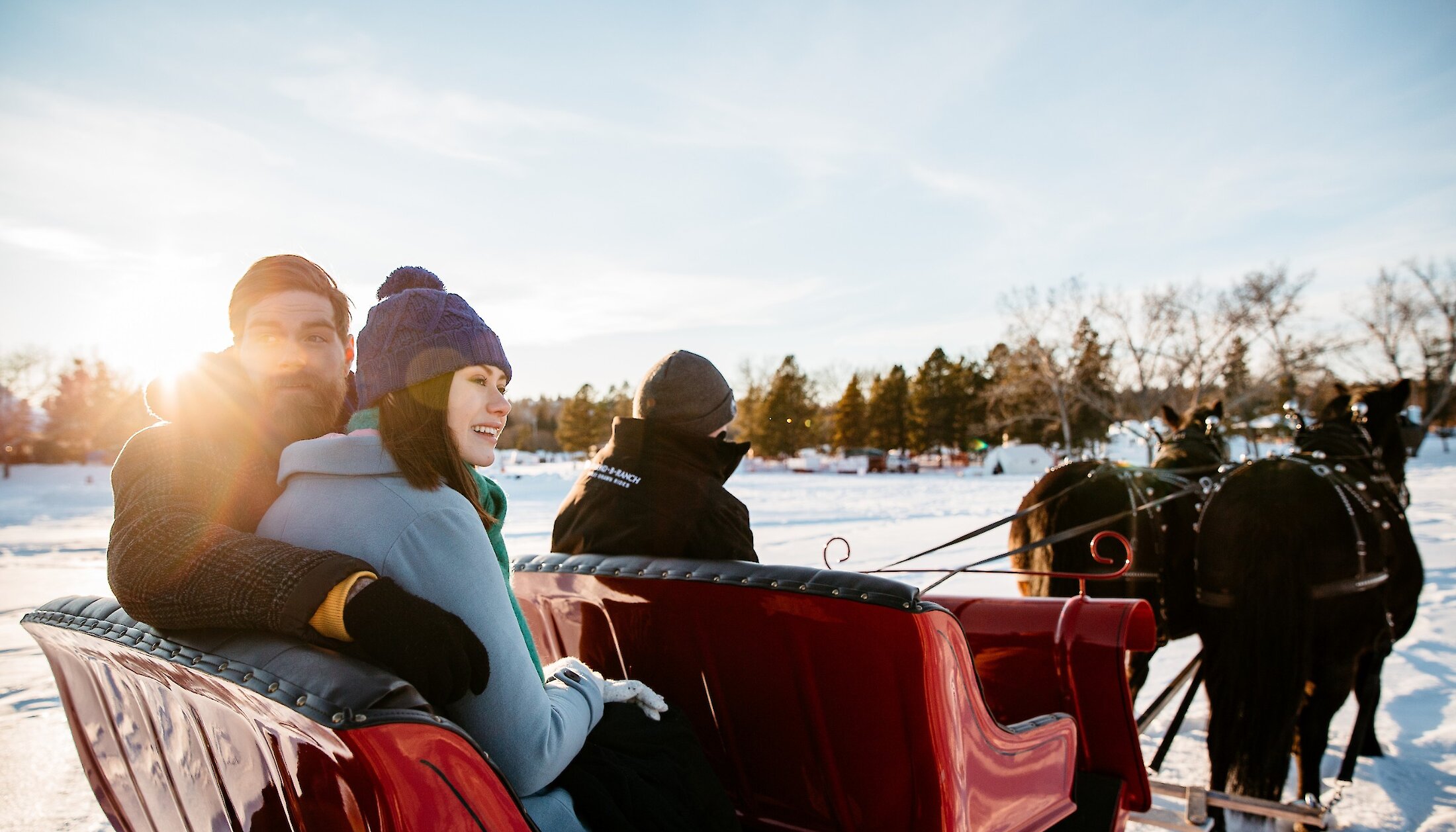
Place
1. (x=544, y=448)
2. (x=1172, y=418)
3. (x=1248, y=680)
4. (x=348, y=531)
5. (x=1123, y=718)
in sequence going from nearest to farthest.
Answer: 1. (x=348, y=531)
2. (x=1123, y=718)
3. (x=1248, y=680)
4. (x=1172, y=418)
5. (x=544, y=448)

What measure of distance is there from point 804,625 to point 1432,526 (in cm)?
1512

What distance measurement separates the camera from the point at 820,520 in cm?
1542

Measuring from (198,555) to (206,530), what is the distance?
0.08 metres

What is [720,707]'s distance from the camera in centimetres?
217

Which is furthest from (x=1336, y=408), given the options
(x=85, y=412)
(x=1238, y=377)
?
(x=85, y=412)

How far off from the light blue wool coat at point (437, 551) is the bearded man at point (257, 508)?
84mm

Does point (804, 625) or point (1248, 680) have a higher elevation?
point (804, 625)

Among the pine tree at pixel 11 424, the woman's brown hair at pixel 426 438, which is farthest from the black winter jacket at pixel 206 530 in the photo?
the pine tree at pixel 11 424

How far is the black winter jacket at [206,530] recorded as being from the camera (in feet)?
3.91

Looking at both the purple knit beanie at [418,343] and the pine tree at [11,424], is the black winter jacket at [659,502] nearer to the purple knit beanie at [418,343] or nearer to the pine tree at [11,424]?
the purple knit beanie at [418,343]

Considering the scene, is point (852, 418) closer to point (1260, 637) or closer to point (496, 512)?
point (1260, 637)

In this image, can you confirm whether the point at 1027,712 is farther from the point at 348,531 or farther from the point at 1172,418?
the point at 1172,418

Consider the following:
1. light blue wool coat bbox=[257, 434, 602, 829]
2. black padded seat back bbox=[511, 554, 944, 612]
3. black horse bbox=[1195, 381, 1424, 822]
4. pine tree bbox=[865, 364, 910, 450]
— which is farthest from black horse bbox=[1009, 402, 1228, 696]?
pine tree bbox=[865, 364, 910, 450]

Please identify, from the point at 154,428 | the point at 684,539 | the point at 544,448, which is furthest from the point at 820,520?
the point at 544,448
